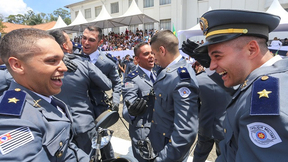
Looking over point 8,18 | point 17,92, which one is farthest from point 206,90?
point 8,18

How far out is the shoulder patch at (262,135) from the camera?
0.81m

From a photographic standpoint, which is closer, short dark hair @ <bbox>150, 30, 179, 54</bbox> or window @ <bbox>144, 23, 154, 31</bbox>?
short dark hair @ <bbox>150, 30, 179, 54</bbox>

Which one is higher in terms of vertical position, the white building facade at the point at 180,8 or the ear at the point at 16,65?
the white building facade at the point at 180,8

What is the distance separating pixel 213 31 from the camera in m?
1.33

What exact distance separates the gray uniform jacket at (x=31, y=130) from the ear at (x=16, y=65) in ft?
0.36

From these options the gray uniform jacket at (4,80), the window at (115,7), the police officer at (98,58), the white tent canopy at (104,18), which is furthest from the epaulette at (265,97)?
the window at (115,7)

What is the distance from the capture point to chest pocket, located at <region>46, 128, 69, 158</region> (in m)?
1.10

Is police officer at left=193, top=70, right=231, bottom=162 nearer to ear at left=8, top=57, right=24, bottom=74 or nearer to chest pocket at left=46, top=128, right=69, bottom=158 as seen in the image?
chest pocket at left=46, top=128, right=69, bottom=158

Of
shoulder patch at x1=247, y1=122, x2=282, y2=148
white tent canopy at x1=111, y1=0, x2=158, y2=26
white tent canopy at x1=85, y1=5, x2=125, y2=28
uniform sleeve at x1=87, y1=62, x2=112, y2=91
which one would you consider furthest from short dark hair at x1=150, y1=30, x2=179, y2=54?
white tent canopy at x1=85, y1=5, x2=125, y2=28

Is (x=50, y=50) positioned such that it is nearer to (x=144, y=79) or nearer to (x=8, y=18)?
(x=144, y=79)

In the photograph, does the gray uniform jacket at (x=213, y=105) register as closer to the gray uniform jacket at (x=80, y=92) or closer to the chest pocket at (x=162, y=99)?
the chest pocket at (x=162, y=99)

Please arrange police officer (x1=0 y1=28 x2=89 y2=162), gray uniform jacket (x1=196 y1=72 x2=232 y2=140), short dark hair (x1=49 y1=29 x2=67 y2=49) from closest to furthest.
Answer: police officer (x1=0 y1=28 x2=89 y2=162)
gray uniform jacket (x1=196 y1=72 x2=232 y2=140)
short dark hair (x1=49 y1=29 x2=67 y2=49)

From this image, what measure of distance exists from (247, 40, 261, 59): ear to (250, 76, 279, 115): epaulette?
0.87ft

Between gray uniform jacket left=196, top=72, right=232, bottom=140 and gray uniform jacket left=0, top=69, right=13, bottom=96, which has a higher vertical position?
gray uniform jacket left=0, top=69, right=13, bottom=96
